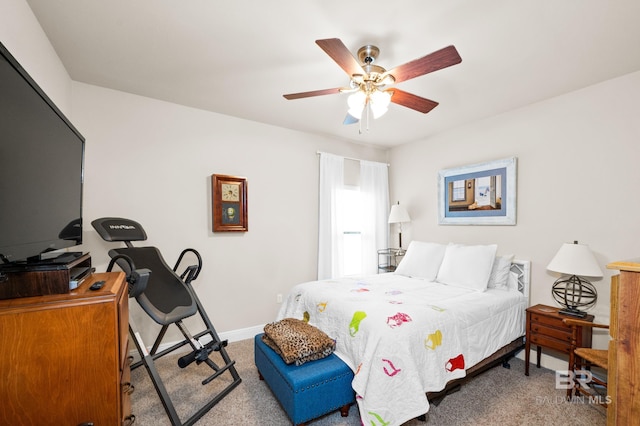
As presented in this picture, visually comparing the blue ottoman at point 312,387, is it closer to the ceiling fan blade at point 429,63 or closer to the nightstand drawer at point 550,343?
the nightstand drawer at point 550,343

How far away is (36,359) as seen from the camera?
0.92 meters

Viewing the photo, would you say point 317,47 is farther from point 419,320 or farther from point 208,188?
point 419,320

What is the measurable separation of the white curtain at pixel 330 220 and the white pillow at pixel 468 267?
1417mm

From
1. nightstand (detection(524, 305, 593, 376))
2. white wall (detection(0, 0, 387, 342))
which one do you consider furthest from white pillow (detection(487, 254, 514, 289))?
white wall (detection(0, 0, 387, 342))

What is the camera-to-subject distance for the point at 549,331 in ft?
8.14

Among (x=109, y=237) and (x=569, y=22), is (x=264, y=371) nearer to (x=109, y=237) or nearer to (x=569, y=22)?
(x=109, y=237)

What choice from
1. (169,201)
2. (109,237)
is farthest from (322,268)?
(109,237)

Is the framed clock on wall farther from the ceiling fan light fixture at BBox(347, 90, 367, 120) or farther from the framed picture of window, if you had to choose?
the framed picture of window

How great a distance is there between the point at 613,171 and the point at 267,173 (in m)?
→ 3.45

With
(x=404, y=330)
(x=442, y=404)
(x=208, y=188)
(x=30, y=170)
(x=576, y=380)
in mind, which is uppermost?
(x=208, y=188)

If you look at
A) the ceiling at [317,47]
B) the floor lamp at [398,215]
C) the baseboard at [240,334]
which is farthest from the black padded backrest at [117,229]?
the floor lamp at [398,215]

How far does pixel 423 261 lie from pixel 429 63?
2.44 m

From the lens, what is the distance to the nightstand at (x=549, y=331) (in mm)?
2379

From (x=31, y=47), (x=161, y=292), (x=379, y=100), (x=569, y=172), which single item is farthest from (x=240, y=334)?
(x=569, y=172)
